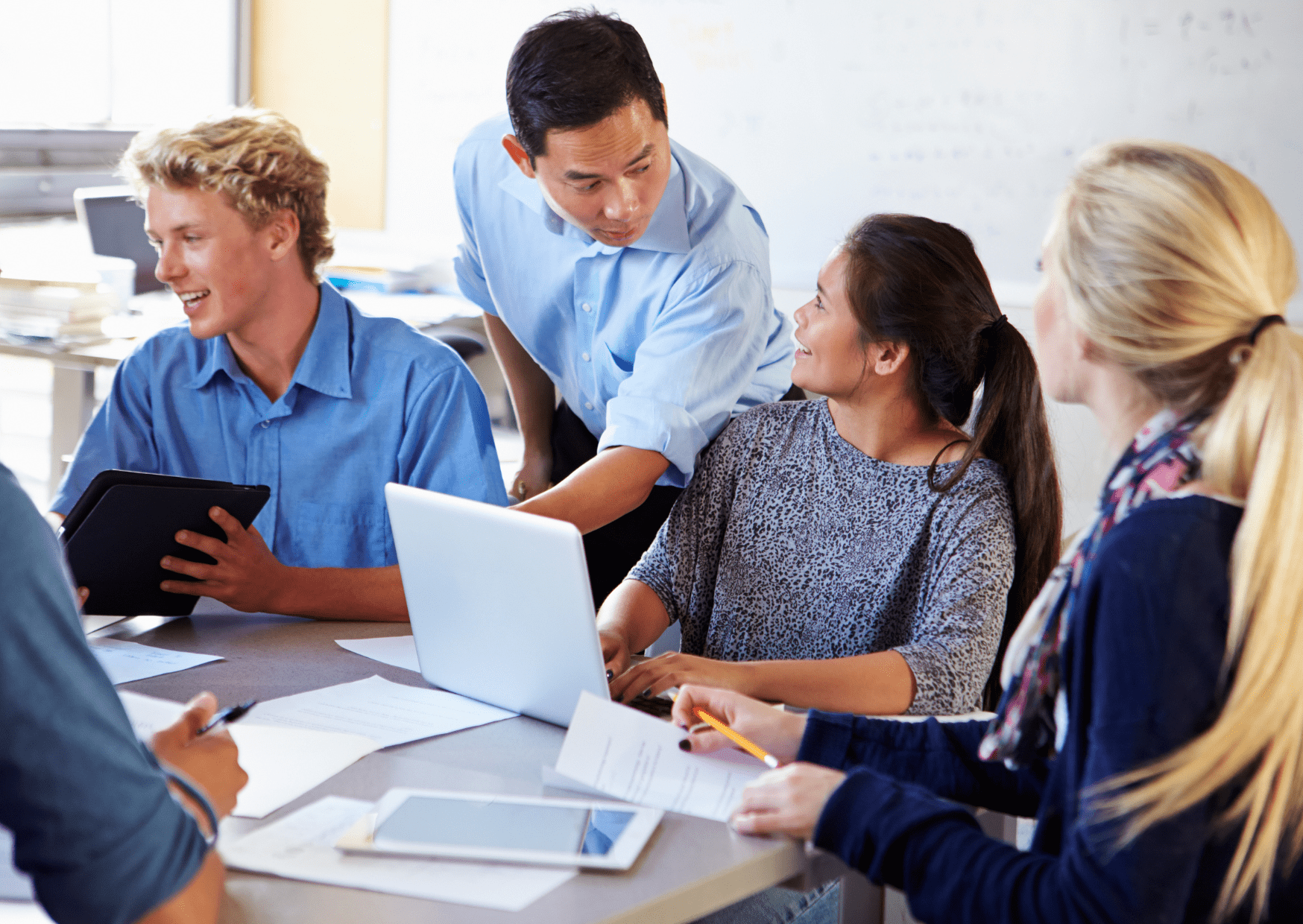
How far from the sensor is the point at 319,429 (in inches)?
68.2

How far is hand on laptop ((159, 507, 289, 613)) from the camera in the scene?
1461mm

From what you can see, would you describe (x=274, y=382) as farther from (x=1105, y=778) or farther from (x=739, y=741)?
(x=1105, y=778)

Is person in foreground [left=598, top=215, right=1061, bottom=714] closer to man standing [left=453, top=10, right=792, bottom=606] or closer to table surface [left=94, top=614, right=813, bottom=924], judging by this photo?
man standing [left=453, top=10, right=792, bottom=606]

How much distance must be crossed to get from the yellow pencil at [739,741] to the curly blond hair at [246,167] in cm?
96

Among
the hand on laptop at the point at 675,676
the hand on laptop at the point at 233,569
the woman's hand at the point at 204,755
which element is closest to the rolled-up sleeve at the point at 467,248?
the hand on laptop at the point at 233,569

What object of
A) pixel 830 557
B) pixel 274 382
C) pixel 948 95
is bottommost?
pixel 830 557

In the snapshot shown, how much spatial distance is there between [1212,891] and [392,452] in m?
1.18

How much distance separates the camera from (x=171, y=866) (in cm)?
67

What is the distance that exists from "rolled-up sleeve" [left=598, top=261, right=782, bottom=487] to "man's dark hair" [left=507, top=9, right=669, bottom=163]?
0.93ft

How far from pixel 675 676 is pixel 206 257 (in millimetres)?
893

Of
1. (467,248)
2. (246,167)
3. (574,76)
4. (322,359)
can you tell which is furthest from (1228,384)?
(467,248)

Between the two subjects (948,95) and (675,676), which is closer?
(675,676)

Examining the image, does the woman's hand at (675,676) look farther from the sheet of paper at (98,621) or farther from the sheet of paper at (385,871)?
the sheet of paper at (98,621)

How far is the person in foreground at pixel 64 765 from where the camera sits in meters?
0.60
